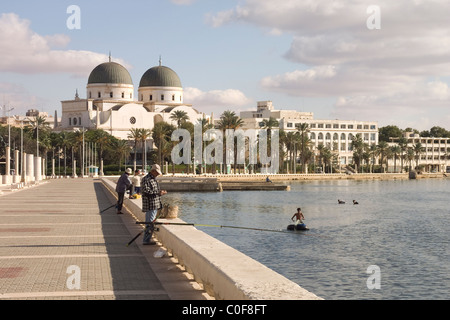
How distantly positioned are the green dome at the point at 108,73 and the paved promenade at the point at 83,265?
396 feet

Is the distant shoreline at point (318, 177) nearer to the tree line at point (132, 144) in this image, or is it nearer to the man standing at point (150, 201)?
the tree line at point (132, 144)

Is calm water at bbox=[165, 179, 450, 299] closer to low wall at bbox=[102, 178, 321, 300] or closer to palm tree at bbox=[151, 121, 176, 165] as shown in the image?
low wall at bbox=[102, 178, 321, 300]

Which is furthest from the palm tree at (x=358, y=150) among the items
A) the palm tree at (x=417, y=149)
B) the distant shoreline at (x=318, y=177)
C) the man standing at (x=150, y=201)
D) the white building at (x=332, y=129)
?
the man standing at (x=150, y=201)

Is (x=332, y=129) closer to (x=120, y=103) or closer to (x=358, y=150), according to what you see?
(x=358, y=150)

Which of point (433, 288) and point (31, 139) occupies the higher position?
point (31, 139)

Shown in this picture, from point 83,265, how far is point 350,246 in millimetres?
19485

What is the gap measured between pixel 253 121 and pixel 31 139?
80.0 m

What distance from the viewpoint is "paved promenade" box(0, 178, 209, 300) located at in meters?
9.95

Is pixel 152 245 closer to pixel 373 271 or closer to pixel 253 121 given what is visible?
pixel 373 271

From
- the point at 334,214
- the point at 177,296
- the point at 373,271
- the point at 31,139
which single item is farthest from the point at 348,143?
the point at 177,296

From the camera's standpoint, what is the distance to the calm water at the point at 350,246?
20281 mm

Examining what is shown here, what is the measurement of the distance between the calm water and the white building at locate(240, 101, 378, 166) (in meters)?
121
